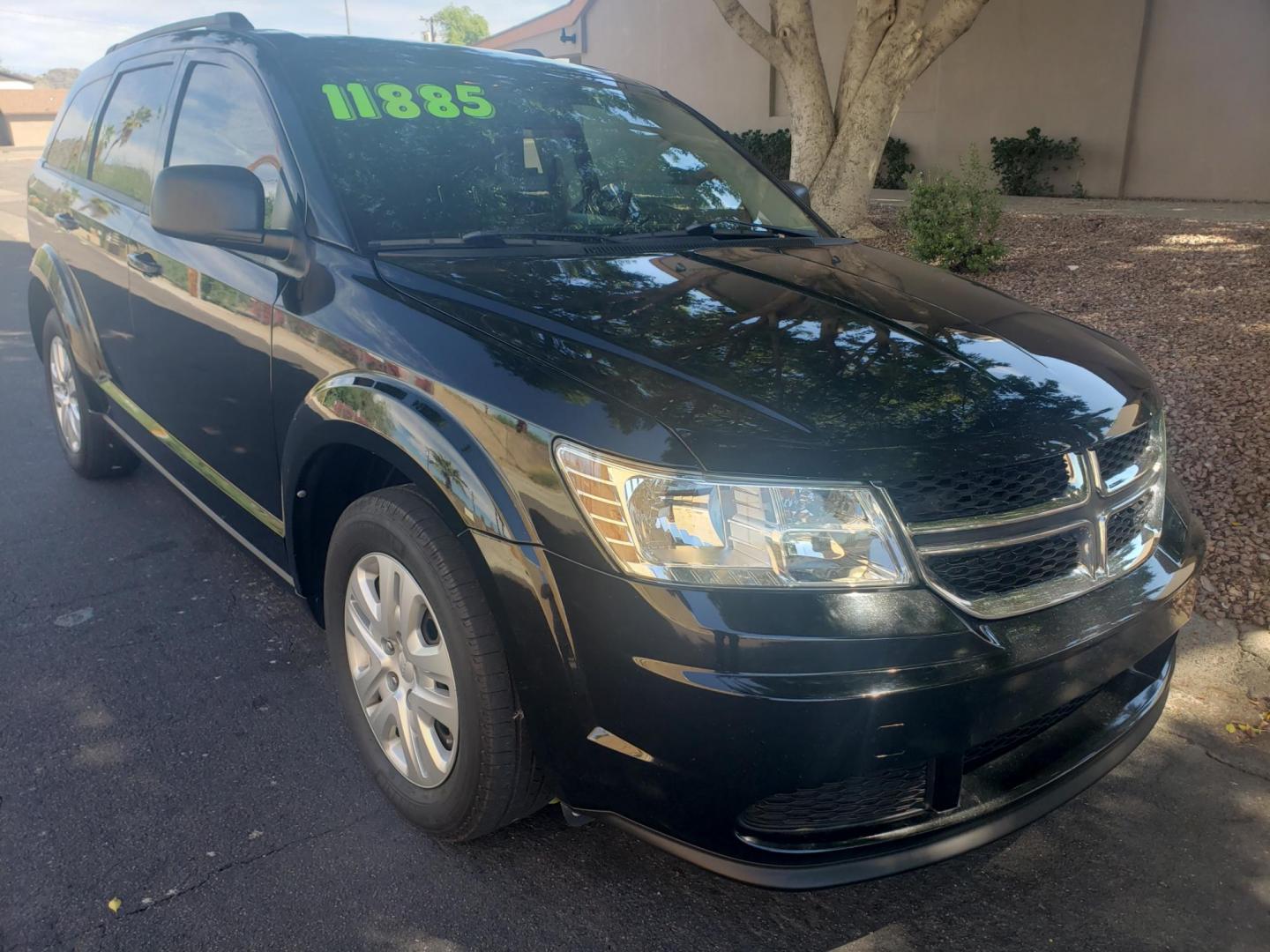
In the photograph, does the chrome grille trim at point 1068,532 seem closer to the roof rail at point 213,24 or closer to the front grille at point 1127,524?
A: the front grille at point 1127,524

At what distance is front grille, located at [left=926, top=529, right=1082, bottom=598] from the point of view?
199cm

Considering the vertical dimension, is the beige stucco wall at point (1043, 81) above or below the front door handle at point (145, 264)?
above

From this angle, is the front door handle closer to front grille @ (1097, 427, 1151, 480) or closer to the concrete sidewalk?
front grille @ (1097, 427, 1151, 480)

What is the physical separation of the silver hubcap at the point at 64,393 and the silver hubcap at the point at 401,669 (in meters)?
2.90

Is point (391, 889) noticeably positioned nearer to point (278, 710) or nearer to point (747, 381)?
point (278, 710)

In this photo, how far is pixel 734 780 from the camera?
1.92 m

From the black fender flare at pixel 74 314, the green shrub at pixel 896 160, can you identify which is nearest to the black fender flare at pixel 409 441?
the black fender flare at pixel 74 314

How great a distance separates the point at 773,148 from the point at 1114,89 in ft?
20.2

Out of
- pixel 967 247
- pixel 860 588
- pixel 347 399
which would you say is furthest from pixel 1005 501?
pixel 967 247

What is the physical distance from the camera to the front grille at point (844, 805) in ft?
6.56

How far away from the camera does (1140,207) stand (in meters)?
12.6

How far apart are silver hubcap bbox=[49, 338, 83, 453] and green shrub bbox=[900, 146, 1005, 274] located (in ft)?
20.2

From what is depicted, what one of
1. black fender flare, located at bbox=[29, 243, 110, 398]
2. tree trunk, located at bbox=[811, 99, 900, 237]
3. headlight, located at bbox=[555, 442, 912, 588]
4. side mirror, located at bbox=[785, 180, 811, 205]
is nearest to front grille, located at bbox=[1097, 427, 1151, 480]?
headlight, located at bbox=[555, 442, 912, 588]

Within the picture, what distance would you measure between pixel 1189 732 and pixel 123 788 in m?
3.07
